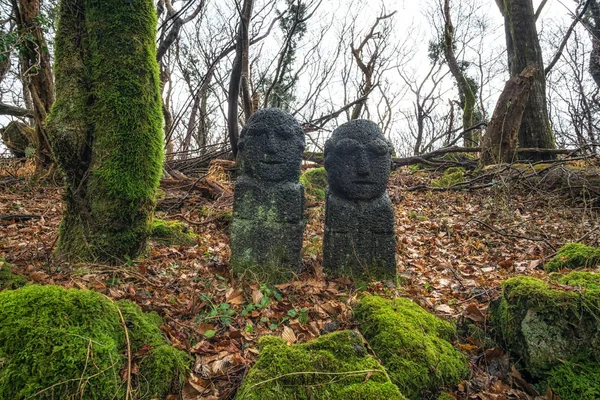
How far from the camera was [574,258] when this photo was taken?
3826mm

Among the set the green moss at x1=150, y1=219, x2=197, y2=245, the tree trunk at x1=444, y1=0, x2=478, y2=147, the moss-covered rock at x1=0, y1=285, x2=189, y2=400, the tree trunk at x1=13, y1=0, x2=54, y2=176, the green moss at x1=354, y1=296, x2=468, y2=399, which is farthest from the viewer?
the tree trunk at x1=444, y1=0, x2=478, y2=147

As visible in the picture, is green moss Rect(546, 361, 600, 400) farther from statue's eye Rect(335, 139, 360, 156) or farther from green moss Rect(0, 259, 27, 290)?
green moss Rect(0, 259, 27, 290)

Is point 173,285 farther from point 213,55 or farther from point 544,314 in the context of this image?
point 213,55

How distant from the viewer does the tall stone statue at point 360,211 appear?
3936mm

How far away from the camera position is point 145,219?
156 inches

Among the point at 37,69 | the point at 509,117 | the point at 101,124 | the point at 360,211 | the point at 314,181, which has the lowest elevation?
the point at 360,211

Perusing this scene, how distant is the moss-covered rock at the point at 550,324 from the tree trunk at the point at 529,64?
7.42m

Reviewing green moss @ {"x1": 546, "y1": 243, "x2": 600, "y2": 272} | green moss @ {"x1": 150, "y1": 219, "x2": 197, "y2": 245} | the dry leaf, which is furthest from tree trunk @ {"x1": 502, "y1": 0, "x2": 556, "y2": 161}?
the dry leaf

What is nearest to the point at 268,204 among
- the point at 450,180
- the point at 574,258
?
the point at 574,258

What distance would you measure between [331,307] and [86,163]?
312 centimetres

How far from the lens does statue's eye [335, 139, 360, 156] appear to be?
3.90 meters

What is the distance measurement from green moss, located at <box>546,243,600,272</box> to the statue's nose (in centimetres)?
241

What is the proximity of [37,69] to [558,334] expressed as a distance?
8166 millimetres

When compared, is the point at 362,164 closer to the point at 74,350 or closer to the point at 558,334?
the point at 558,334
